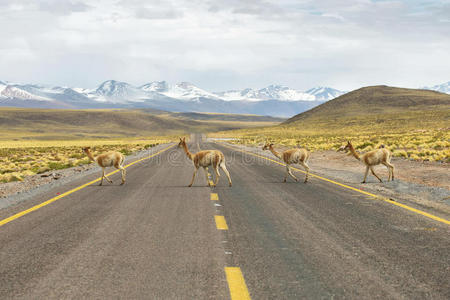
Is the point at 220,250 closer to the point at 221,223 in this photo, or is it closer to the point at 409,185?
the point at 221,223

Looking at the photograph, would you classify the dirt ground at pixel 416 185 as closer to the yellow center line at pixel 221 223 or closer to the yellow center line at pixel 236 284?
the yellow center line at pixel 221 223

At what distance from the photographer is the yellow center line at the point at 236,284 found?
4.17 meters

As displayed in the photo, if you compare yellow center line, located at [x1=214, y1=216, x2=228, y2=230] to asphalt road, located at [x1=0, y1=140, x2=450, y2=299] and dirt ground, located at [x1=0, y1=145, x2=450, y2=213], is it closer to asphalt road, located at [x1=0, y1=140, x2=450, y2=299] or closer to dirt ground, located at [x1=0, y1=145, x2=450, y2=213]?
asphalt road, located at [x1=0, y1=140, x2=450, y2=299]

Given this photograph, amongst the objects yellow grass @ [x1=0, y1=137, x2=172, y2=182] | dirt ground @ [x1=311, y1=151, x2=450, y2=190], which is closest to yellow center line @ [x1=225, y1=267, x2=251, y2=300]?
dirt ground @ [x1=311, y1=151, x2=450, y2=190]

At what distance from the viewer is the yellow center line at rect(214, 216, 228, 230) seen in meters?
7.32

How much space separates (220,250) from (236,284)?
1359 millimetres

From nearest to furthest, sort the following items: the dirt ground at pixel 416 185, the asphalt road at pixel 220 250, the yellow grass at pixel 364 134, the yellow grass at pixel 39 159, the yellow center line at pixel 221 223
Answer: the asphalt road at pixel 220 250, the yellow center line at pixel 221 223, the dirt ground at pixel 416 185, the yellow grass at pixel 39 159, the yellow grass at pixel 364 134

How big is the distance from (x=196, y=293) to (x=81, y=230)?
3.66 meters

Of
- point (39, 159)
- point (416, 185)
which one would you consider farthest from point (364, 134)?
point (416, 185)

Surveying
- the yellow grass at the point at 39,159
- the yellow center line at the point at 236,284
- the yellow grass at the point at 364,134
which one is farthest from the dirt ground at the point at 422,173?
the yellow grass at the point at 39,159

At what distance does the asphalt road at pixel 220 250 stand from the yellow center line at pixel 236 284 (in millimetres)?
66

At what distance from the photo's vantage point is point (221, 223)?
7652 millimetres

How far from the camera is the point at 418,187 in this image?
12711 mm

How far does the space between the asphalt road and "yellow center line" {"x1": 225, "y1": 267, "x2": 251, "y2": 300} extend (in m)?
0.07
